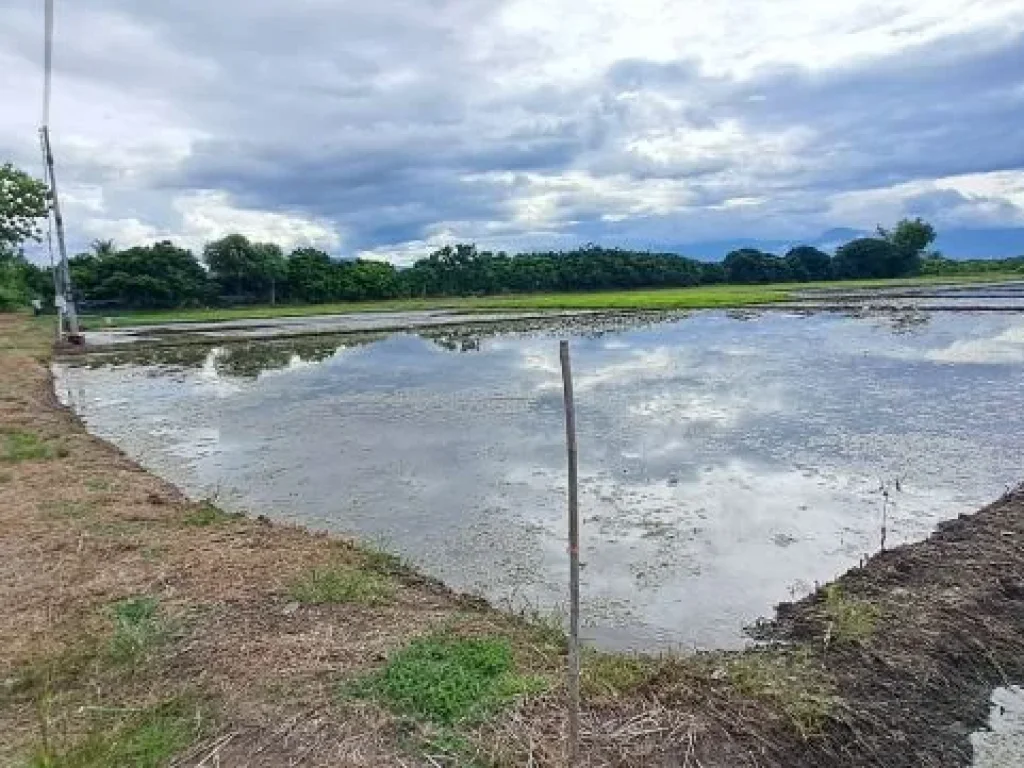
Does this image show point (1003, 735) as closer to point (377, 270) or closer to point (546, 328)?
point (546, 328)

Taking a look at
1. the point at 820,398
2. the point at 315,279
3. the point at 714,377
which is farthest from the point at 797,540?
the point at 315,279

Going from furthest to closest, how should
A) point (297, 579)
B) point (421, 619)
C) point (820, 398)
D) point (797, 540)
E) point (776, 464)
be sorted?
point (820, 398), point (776, 464), point (797, 540), point (297, 579), point (421, 619)

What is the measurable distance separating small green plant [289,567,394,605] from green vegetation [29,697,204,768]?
1.17 m

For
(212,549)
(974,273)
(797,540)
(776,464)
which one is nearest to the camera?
(212,549)

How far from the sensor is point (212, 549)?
19.5 feet

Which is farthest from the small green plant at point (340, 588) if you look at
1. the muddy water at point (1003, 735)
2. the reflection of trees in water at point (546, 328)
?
the reflection of trees in water at point (546, 328)

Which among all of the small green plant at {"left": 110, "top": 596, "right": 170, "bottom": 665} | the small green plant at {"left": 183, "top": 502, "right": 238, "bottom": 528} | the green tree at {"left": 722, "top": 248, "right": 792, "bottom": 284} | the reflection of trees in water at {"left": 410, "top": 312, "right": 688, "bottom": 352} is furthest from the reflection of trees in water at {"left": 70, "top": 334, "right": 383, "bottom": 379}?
the green tree at {"left": 722, "top": 248, "right": 792, "bottom": 284}

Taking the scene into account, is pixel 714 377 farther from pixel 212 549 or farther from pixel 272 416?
pixel 212 549

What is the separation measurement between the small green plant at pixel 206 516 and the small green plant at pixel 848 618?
469 centimetres

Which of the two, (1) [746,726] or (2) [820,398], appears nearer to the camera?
(1) [746,726]

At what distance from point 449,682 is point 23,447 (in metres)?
8.48

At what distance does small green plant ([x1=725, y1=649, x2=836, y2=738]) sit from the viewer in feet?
11.6

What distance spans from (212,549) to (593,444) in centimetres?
505

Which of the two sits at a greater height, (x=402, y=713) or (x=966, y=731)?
(x=402, y=713)
